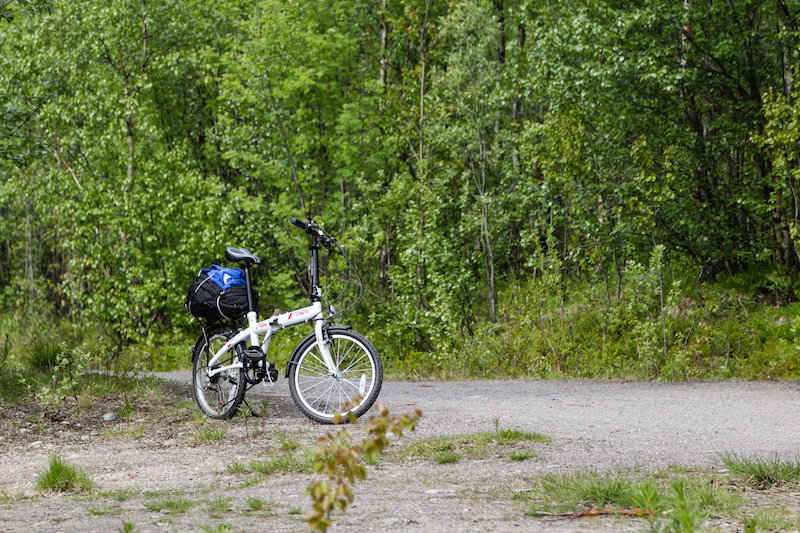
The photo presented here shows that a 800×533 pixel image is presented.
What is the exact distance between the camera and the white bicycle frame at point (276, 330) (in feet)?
23.4

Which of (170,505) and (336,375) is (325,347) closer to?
(336,375)

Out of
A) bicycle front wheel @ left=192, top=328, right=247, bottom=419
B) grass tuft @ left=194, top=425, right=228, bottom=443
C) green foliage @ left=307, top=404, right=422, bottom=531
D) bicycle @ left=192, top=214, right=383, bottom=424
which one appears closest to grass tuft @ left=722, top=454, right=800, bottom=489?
green foliage @ left=307, top=404, right=422, bottom=531

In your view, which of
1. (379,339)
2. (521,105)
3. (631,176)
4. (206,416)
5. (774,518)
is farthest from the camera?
(521,105)

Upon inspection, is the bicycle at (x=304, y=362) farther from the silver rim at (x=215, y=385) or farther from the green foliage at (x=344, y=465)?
the green foliage at (x=344, y=465)

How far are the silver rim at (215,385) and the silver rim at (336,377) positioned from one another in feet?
2.33

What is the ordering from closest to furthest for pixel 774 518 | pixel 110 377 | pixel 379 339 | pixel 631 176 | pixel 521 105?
1. pixel 774 518
2. pixel 110 377
3. pixel 631 176
4. pixel 379 339
5. pixel 521 105

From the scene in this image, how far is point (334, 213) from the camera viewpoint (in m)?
18.9

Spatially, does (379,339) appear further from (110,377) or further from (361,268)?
(110,377)

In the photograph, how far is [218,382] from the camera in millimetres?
7660

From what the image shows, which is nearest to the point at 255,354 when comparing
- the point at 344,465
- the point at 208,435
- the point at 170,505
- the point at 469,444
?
the point at 208,435

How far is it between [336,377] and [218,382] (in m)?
1.31

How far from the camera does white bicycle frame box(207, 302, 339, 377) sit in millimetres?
7129

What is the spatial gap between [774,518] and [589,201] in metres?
11.1

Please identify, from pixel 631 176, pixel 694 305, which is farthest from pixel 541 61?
pixel 694 305
